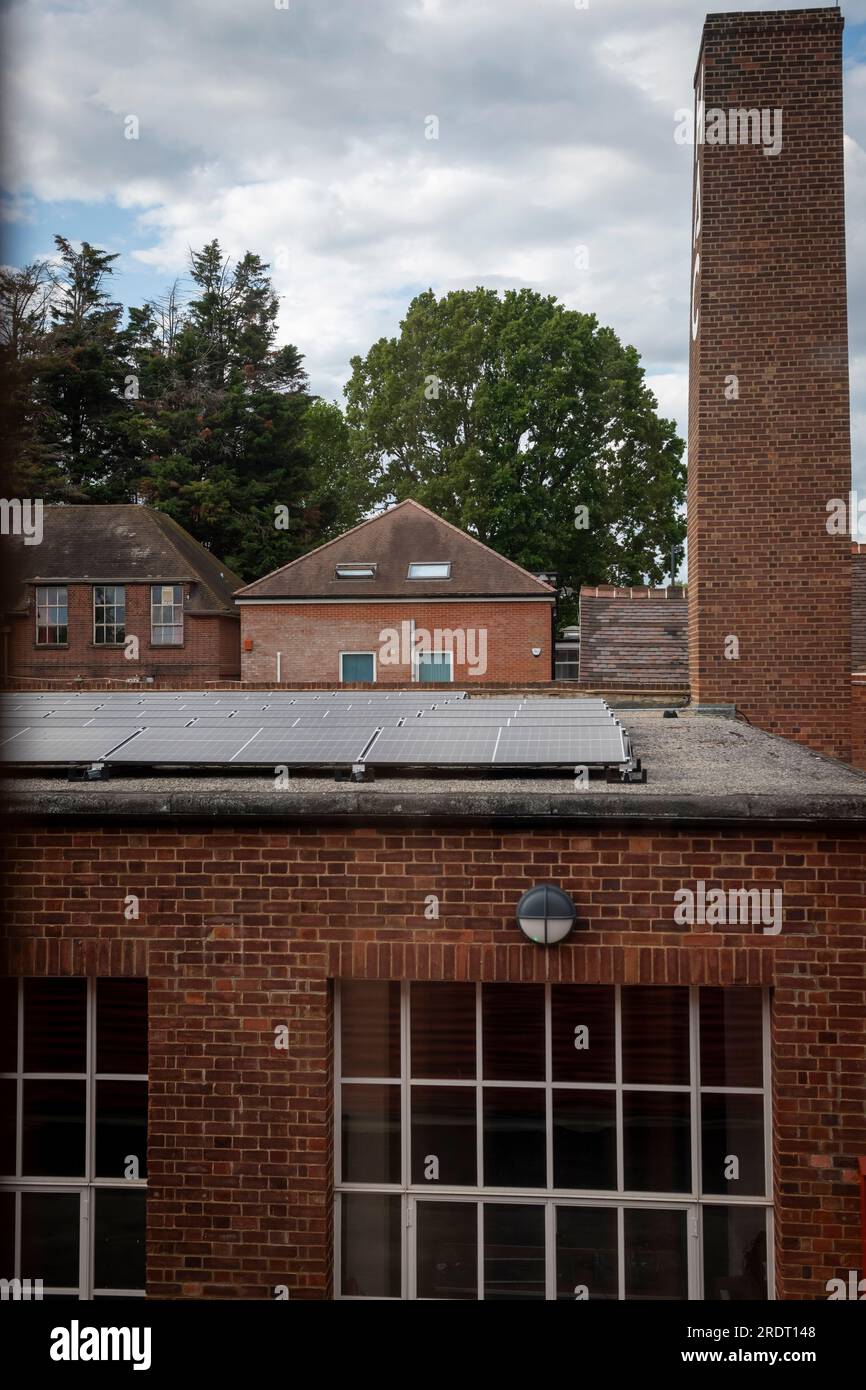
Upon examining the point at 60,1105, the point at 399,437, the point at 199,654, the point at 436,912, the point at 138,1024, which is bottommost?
the point at 60,1105

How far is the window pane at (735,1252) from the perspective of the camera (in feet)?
13.0

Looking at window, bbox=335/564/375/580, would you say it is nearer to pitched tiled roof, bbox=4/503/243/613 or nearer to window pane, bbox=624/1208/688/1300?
pitched tiled roof, bbox=4/503/243/613

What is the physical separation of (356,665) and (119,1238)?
2080 cm

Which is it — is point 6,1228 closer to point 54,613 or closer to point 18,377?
point 18,377

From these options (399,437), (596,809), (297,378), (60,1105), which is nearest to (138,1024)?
(60,1105)

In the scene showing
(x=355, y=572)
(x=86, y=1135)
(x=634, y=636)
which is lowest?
(x=86, y=1135)

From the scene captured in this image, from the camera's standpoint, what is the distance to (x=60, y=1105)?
4148 mm

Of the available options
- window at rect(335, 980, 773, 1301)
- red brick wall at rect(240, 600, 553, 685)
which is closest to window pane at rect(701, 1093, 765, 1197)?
window at rect(335, 980, 773, 1301)

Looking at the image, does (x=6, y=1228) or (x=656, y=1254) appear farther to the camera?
(x=656, y=1254)

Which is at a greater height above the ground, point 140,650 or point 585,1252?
point 140,650

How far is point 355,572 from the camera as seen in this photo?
25125 mm

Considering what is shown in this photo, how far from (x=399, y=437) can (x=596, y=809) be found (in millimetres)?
31837

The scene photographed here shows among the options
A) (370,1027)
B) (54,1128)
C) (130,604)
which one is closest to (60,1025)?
(54,1128)

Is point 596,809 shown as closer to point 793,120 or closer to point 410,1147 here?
Answer: point 410,1147
